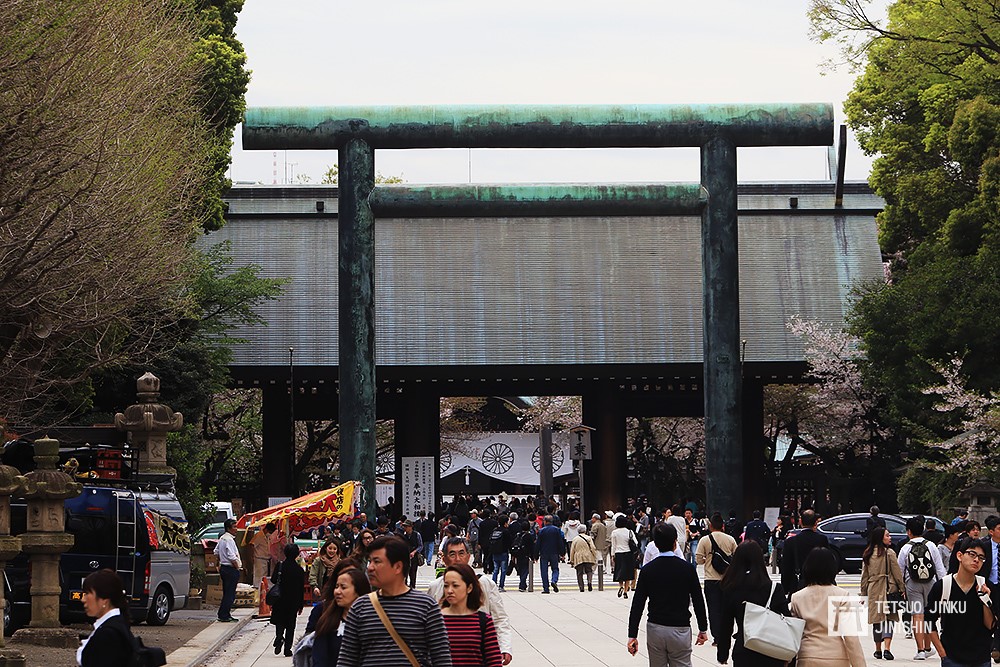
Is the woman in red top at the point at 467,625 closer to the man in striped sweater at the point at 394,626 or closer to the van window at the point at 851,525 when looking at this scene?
the man in striped sweater at the point at 394,626

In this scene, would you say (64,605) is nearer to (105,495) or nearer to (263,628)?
(105,495)

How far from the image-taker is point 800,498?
A: 54.8 m

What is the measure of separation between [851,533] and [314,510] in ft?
45.7

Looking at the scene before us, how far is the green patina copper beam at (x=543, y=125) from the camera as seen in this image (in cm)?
2616

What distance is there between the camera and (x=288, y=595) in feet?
55.1

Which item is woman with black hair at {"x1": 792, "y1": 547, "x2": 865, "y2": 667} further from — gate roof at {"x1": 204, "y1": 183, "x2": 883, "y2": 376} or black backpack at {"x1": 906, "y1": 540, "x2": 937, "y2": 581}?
gate roof at {"x1": 204, "y1": 183, "x2": 883, "y2": 376}

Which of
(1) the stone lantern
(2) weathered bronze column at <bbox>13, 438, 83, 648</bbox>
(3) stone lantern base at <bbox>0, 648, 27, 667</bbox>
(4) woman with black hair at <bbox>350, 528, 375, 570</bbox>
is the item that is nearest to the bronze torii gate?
(1) the stone lantern

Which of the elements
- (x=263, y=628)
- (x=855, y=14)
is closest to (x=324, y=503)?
(x=263, y=628)

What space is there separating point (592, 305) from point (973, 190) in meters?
11.6

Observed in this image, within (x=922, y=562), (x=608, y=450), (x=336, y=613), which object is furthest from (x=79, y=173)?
(x=608, y=450)

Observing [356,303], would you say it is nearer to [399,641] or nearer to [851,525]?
[851,525]

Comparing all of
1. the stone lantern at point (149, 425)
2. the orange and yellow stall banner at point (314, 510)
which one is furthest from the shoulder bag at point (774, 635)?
the stone lantern at point (149, 425)

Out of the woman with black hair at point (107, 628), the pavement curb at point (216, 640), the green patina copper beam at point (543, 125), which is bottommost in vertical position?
the pavement curb at point (216, 640)

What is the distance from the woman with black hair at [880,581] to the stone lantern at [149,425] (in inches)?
526
